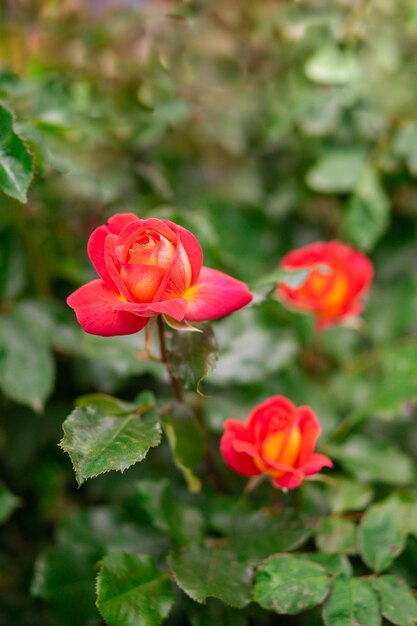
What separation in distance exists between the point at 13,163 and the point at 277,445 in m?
0.32

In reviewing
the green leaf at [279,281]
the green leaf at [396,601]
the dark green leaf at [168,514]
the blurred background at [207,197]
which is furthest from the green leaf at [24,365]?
the green leaf at [396,601]

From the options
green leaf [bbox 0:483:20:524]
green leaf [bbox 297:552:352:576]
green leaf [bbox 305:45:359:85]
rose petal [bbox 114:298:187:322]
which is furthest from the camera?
green leaf [bbox 305:45:359:85]

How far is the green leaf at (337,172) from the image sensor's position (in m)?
0.90

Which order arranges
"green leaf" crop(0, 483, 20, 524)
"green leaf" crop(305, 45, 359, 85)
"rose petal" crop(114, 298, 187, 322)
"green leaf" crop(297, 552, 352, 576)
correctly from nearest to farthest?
1. "rose petal" crop(114, 298, 187, 322)
2. "green leaf" crop(297, 552, 352, 576)
3. "green leaf" crop(0, 483, 20, 524)
4. "green leaf" crop(305, 45, 359, 85)

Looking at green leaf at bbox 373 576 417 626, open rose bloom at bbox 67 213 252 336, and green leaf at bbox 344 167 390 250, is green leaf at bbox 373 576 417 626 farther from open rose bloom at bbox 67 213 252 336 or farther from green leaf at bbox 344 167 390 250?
green leaf at bbox 344 167 390 250

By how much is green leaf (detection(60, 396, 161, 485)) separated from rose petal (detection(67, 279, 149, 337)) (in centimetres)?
8

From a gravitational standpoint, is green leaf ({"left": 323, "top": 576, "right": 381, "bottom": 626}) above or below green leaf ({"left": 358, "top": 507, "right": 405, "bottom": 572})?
above

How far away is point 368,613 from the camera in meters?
0.51

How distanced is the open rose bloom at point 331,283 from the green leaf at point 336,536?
24cm

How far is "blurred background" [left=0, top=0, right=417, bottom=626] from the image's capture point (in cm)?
75

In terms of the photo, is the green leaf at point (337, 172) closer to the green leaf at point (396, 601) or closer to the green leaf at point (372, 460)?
the green leaf at point (372, 460)

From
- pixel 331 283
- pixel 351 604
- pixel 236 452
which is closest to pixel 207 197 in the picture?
pixel 331 283

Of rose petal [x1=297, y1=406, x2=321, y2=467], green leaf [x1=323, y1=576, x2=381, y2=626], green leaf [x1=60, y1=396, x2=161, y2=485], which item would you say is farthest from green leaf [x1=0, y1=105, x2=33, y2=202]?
green leaf [x1=323, y1=576, x2=381, y2=626]

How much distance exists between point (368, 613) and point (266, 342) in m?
0.33
